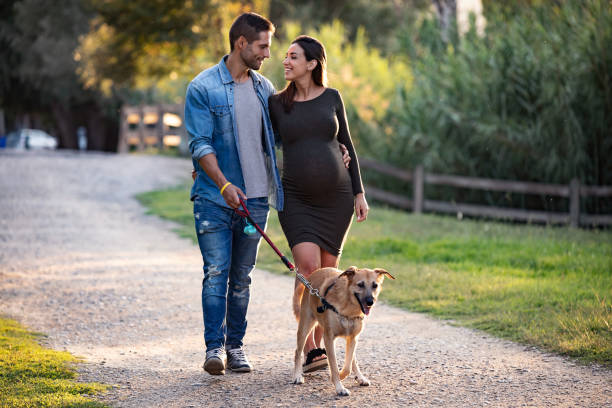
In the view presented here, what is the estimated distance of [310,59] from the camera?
5.05 meters

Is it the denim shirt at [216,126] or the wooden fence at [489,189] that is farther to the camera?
the wooden fence at [489,189]

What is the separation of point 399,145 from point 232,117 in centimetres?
1291

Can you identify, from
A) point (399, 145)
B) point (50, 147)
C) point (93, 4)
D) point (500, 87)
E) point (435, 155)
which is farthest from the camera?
point (50, 147)

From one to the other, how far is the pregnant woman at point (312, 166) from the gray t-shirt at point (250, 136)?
0.16 meters

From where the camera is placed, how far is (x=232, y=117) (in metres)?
5.02

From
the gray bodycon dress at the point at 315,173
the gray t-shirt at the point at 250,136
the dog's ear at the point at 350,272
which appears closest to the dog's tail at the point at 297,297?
the gray bodycon dress at the point at 315,173

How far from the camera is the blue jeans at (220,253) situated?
498 cm

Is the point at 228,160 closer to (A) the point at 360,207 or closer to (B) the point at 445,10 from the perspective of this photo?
(A) the point at 360,207

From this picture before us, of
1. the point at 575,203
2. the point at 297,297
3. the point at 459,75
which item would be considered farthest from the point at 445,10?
the point at 297,297

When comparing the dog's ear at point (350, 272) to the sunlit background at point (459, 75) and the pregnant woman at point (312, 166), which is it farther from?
the sunlit background at point (459, 75)

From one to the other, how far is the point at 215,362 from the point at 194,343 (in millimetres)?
1510

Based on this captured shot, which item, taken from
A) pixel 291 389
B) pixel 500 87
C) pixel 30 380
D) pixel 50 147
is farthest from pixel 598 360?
pixel 50 147

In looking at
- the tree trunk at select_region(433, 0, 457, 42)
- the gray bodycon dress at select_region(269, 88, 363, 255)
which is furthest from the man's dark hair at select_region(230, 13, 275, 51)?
the tree trunk at select_region(433, 0, 457, 42)

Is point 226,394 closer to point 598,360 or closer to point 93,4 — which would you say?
point 598,360
